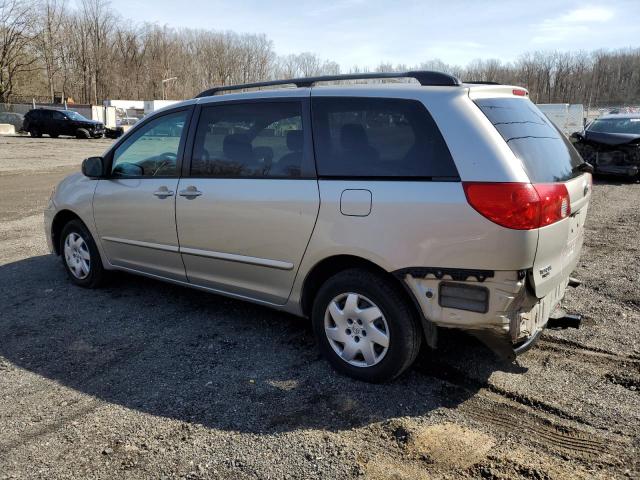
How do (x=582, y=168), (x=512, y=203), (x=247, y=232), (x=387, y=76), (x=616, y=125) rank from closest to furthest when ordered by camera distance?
(x=512, y=203), (x=387, y=76), (x=582, y=168), (x=247, y=232), (x=616, y=125)

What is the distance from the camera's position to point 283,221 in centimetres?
366

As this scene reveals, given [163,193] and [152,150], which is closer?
[163,193]

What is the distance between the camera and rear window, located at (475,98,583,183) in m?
3.09

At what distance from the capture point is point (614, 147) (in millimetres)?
12703

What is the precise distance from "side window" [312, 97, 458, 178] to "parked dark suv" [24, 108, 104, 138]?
32.5m

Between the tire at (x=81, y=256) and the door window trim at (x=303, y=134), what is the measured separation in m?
1.63

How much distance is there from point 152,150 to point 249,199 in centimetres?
140

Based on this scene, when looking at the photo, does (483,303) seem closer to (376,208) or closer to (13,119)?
(376,208)

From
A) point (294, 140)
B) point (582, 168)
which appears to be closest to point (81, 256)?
point (294, 140)

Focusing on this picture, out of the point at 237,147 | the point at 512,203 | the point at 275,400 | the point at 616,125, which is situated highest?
the point at 616,125

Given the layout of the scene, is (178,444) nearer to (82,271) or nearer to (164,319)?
(164,319)

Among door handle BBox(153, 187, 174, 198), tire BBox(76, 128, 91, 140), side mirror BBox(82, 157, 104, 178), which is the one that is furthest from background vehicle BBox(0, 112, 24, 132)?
door handle BBox(153, 187, 174, 198)

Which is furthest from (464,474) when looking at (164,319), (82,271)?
(82,271)

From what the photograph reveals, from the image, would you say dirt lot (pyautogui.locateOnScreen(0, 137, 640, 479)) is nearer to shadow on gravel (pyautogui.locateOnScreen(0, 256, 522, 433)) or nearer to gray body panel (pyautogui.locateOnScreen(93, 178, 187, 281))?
shadow on gravel (pyautogui.locateOnScreen(0, 256, 522, 433))
